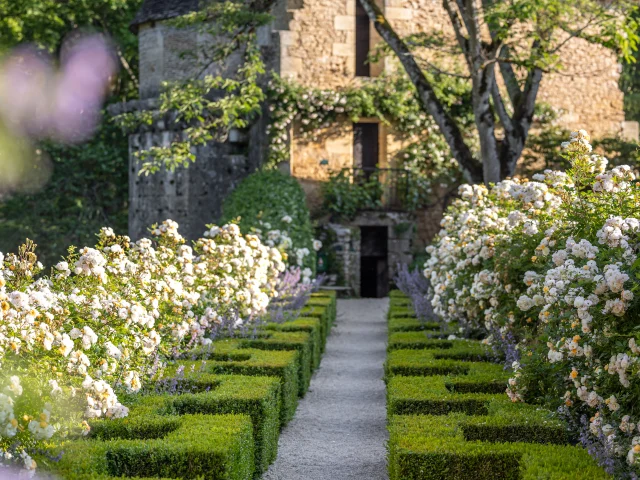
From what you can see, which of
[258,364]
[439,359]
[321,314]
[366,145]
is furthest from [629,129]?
[258,364]

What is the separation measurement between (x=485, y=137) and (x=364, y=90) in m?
4.38

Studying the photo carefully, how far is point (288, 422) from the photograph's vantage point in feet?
24.4

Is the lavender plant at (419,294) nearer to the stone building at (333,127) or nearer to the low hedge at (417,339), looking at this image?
the low hedge at (417,339)

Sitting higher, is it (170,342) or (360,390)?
(170,342)

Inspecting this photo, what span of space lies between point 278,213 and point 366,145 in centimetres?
382

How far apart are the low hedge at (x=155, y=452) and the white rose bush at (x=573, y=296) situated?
5.53ft

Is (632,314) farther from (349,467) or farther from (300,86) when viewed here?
(300,86)

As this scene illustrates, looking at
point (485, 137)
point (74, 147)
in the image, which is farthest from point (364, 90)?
point (74, 147)

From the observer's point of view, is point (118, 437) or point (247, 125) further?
point (247, 125)

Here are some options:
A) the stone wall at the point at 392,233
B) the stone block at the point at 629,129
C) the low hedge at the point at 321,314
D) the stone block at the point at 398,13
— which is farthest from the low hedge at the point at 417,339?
the stone block at the point at 629,129

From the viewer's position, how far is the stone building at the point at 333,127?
17203 millimetres

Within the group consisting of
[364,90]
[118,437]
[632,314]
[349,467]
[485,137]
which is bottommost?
[349,467]

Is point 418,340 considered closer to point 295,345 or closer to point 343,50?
point 295,345

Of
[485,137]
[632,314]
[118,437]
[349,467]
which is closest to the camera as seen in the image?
[632,314]
